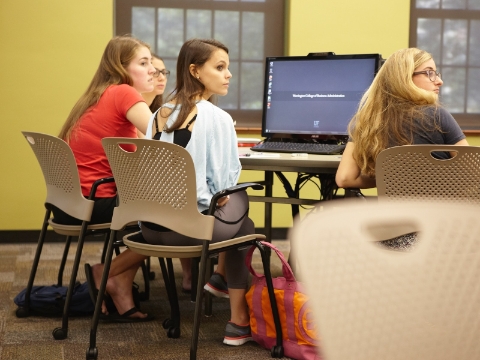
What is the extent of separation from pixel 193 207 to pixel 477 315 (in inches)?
60.1

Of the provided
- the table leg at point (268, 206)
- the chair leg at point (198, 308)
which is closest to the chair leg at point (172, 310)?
the chair leg at point (198, 308)

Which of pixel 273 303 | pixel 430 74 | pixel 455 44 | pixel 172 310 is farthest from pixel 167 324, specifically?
pixel 455 44

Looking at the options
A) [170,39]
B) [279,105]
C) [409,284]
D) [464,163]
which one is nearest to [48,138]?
[279,105]

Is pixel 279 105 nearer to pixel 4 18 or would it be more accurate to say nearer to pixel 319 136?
pixel 319 136

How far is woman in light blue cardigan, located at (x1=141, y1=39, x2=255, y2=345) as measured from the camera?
8.16 feet

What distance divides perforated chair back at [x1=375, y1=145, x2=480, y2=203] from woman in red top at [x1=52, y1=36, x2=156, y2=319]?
3.96ft

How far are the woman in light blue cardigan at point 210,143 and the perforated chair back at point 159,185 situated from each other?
0.31ft

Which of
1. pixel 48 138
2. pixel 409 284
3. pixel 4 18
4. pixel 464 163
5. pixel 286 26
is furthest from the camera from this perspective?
pixel 286 26

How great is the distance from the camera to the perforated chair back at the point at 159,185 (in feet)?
7.52

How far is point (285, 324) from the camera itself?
2553 mm

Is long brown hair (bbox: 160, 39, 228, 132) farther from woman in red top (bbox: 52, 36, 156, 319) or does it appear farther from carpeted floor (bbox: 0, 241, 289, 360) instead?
carpeted floor (bbox: 0, 241, 289, 360)

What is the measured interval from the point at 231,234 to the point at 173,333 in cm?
55

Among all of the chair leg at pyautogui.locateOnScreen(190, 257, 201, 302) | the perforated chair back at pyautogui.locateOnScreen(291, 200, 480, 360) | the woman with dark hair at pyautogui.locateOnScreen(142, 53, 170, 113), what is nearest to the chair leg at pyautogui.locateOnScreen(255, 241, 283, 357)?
the chair leg at pyautogui.locateOnScreen(190, 257, 201, 302)

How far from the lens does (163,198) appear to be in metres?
2.36
